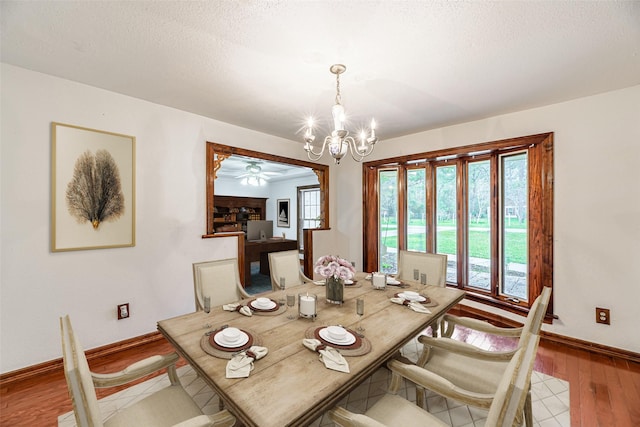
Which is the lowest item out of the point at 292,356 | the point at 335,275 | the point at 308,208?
the point at 292,356

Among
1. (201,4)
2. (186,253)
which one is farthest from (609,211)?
(186,253)

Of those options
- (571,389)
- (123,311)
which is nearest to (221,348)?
(123,311)

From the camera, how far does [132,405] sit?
125 cm

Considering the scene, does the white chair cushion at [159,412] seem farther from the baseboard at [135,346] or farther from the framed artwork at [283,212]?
the framed artwork at [283,212]

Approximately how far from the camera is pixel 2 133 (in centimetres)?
199

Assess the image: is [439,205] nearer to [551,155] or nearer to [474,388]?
[551,155]

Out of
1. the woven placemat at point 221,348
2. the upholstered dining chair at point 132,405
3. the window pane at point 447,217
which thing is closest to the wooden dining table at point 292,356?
the woven placemat at point 221,348

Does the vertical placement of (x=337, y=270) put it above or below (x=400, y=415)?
above

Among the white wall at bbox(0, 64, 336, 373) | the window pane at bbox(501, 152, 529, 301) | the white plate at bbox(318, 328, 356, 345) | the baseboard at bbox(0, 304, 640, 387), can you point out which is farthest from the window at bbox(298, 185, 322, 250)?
the white plate at bbox(318, 328, 356, 345)

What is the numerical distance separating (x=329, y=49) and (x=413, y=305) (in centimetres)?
183

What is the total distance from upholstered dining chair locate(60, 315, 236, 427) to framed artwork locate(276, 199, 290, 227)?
6643 mm

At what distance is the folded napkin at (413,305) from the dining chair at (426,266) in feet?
2.56

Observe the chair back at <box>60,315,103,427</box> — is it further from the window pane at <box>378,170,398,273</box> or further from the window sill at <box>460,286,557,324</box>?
the window pane at <box>378,170,398,273</box>

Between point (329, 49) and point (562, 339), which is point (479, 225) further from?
point (329, 49)
